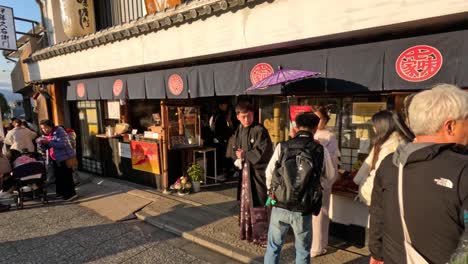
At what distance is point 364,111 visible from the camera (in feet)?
15.8

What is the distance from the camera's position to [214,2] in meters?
4.63

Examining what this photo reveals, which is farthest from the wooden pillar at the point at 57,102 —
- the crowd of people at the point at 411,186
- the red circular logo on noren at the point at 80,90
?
the crowd of people at the point at 411,186

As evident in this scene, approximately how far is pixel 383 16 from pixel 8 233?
726 cm

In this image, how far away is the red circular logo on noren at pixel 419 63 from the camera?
3.35 meters

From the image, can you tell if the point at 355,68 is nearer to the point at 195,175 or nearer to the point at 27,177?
the point at 195,175

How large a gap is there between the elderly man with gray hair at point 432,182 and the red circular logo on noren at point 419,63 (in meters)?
2.24

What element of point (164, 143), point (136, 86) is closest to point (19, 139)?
point (136, 86)

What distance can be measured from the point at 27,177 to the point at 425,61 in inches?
326

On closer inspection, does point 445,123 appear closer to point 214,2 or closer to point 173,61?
point 214,2

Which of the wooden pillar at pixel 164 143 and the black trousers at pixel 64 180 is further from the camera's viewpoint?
the black trousers at pixel 64 180

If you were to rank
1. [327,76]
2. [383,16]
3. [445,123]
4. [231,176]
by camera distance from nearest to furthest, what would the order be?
[445,123], [383,16], [327,76], [231,176]

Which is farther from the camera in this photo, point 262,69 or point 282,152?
point 262,69

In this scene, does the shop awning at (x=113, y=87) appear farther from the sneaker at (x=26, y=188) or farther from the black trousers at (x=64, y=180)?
the sneaker at (x=26, y=188)

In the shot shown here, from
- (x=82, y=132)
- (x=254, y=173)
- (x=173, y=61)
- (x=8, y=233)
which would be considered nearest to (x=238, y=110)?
(x=254, y=173)
